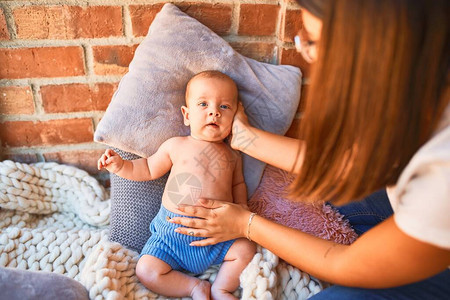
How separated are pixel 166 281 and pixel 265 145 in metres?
0.43

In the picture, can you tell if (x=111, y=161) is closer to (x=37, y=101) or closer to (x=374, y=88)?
(x=37, y=101)

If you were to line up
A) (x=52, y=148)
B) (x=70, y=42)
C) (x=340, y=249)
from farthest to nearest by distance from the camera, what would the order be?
(x=52, y=148), (x=70, y=42), (x=340, y=249)

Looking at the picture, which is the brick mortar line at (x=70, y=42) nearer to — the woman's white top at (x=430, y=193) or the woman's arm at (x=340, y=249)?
the woman's arm at (x=340, y=249)

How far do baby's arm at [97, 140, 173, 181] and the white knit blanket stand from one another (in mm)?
188

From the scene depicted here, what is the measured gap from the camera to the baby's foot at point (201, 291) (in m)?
0.96

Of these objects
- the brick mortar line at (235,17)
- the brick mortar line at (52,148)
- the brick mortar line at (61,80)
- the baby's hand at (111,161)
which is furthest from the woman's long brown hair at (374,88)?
the brick mortar line at (52,148)

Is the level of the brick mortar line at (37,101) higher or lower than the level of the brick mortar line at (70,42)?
lower

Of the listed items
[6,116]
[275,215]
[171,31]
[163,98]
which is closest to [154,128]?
[163,98]

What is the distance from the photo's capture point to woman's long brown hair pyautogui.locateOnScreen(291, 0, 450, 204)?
577mm

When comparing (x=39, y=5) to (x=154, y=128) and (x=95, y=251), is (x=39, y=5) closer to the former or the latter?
(x=154, y=128)

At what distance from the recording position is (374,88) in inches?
24.1

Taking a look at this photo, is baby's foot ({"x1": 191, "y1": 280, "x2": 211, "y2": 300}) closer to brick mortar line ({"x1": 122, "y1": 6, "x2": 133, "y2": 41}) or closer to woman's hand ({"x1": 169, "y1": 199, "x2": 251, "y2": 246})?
woman's hand ({"x1": 169, "y1": 199, "x2": 251, "y2": 246})

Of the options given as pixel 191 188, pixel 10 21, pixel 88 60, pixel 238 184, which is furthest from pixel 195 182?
pixel 10 21

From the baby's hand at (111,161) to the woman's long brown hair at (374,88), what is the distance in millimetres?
549
